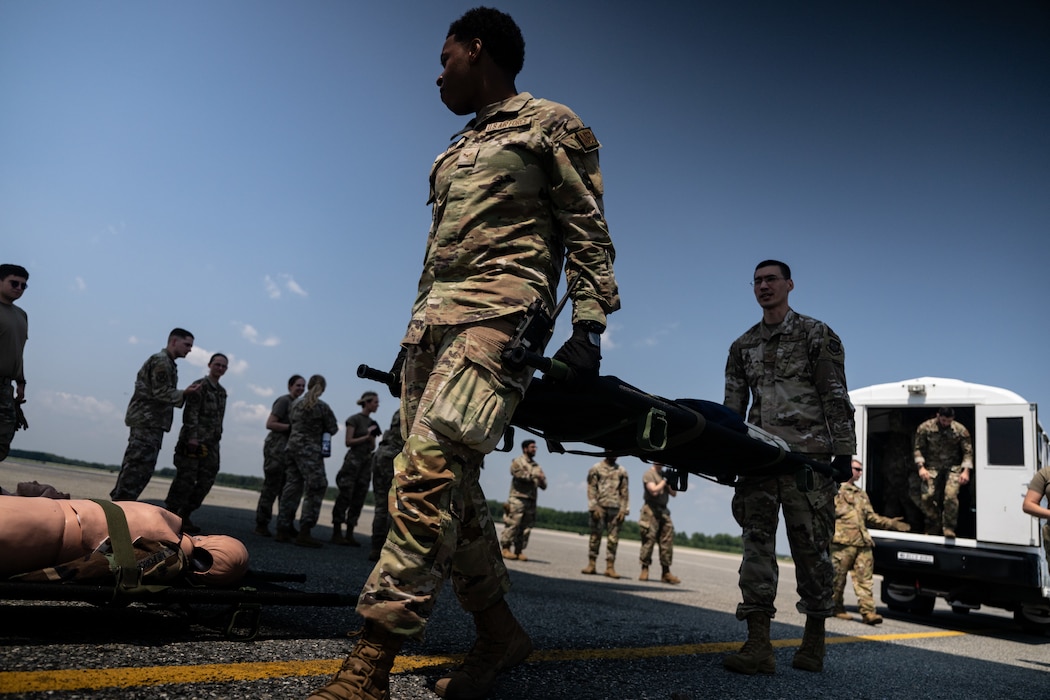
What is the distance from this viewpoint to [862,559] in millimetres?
8398

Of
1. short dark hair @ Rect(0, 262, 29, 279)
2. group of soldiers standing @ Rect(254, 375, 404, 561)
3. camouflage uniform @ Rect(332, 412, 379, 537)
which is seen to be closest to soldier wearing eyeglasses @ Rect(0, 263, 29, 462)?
short dark hair @ Rect(0, 262, 29, 279)

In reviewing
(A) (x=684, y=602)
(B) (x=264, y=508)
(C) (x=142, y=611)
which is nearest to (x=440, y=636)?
(C) (x=142, y=611)

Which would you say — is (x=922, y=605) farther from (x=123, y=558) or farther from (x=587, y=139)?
(x=123, y=558)

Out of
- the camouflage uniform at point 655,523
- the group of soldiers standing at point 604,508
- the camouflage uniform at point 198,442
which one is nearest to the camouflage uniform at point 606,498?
the group of soldiers standing at point 604,508

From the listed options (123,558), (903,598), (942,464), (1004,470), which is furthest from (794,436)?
(942,464)

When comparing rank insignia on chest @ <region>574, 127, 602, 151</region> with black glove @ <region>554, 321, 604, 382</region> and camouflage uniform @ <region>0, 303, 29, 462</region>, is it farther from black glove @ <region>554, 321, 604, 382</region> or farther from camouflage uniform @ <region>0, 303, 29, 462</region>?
camouflage uniform @ <region>0, 303, 29, 462</region>

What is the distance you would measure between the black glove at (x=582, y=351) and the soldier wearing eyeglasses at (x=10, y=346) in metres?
6.23

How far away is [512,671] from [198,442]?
685 centimetres

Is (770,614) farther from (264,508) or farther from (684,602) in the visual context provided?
(264,508)

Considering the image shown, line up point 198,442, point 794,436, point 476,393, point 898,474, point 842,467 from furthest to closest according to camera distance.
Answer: point 898,474 → point 198,442 → point 794,436 → point 842,467 → point 476,393

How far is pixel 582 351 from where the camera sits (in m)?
2.36

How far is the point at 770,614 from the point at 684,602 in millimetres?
3722

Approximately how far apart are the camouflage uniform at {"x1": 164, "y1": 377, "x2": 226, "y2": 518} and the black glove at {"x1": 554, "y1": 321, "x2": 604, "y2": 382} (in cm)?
724

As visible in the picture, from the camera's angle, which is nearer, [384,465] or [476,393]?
[476,393]
